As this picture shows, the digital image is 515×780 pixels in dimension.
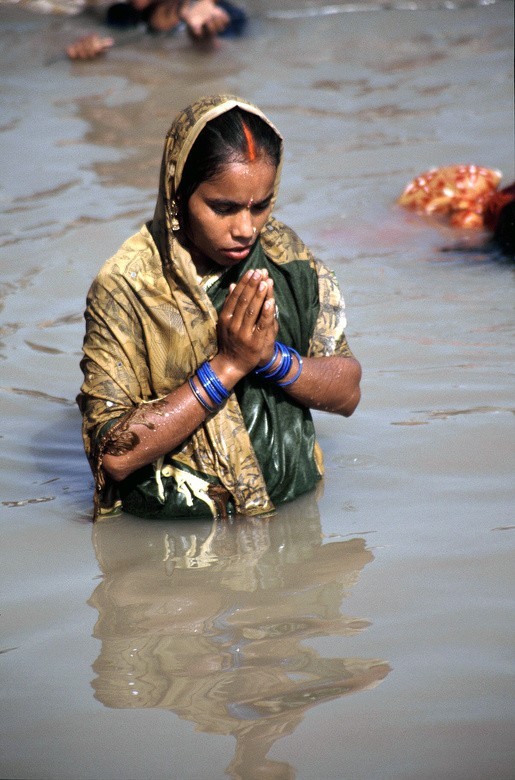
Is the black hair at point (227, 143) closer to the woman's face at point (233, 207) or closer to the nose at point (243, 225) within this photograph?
the woman's face at point (233, 207)

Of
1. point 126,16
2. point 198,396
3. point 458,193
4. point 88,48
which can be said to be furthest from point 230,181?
point 126,16

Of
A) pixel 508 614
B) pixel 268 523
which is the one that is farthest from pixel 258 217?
pixel 508 614

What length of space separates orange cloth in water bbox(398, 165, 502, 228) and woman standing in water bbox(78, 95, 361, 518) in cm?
376

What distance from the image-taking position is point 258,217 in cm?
313

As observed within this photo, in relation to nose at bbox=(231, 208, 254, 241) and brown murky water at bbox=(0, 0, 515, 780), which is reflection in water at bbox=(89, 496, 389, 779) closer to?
brown murky water at bbox=(0, 0, 515, 780)

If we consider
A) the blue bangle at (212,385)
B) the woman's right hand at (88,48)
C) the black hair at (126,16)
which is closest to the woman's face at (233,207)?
the blue bangle at (212,385)

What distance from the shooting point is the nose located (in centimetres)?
309

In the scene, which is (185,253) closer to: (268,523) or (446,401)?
(268,523)

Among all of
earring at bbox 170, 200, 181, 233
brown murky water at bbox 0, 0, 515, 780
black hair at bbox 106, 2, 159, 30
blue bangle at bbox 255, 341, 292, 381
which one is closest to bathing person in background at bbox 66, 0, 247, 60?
black hair at bbox 106, 2, 159, 30

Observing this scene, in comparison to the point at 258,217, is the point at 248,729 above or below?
below

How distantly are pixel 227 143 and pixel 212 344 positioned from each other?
2.10 feet

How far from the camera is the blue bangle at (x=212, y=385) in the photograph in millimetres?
3211

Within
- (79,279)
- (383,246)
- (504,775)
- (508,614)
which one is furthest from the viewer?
(383,246)

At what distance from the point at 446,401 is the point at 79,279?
262 cm
